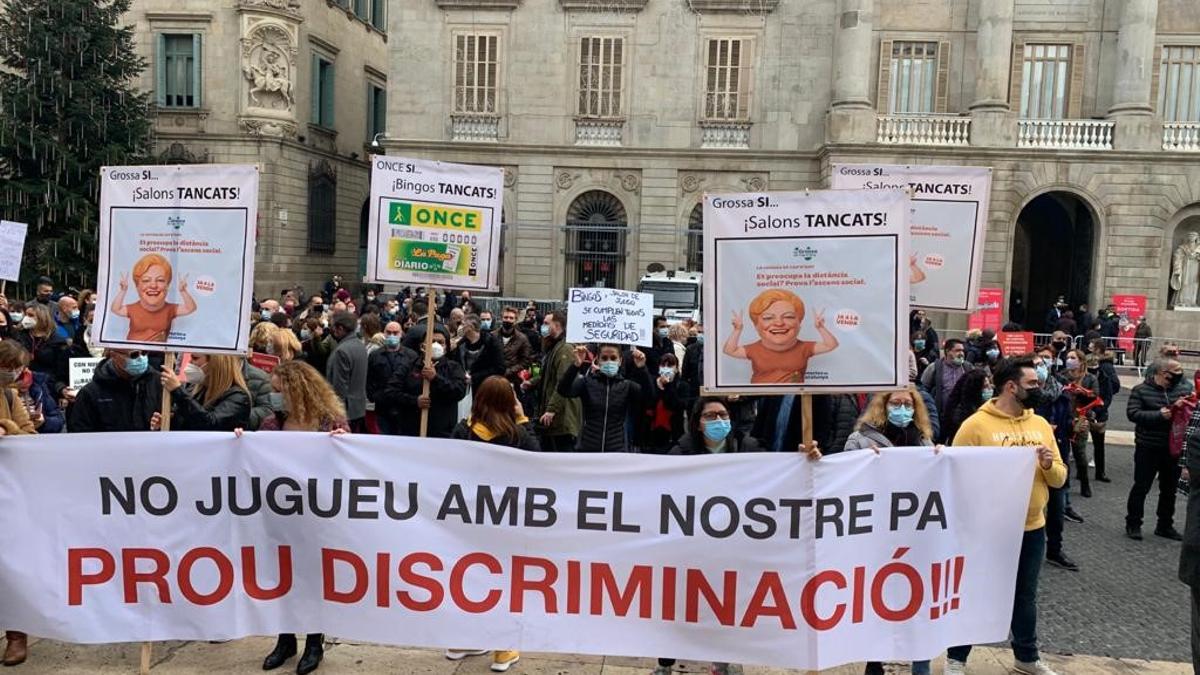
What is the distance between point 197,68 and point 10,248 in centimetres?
1976

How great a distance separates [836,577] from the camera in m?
4.42

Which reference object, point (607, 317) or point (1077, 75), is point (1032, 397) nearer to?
point (607, 317)

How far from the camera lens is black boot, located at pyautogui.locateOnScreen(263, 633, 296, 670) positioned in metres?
4.98

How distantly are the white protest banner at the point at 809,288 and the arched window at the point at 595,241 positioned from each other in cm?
2380

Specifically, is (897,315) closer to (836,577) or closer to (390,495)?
(836,577)

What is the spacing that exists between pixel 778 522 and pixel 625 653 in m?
1.08

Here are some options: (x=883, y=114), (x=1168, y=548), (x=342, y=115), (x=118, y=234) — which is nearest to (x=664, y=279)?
(x=883, y=114)

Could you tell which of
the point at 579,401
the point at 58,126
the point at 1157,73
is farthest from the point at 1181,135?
the point at 58,126

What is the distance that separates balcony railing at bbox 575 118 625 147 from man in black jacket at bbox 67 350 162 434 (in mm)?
23206

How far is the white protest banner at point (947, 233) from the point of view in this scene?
612cm

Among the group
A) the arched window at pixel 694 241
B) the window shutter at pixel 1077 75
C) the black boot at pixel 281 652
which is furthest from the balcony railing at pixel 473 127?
the black boot at pixel 281 652

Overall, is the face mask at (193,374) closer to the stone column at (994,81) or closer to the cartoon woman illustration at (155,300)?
the cartoon woman illustration at (155,300)

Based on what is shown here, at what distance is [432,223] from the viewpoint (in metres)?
6.75

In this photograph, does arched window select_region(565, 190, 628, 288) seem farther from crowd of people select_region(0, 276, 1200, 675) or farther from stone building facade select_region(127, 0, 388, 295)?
crowd of people select_region(0, 276, 1200, 675)
